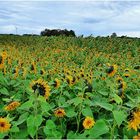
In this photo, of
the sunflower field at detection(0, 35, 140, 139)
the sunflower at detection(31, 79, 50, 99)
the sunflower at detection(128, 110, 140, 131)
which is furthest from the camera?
the sunflower at detection(31, 79, 50, 99)

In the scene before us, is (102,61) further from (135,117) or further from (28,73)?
(135,117)

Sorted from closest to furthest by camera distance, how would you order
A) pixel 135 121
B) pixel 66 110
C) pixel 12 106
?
pixel 135 121, pixel 12 106, pixel 66 110

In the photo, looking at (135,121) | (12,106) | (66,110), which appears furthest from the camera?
(66,110)

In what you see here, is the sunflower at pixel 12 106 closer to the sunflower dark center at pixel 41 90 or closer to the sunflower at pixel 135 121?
the sunflower dark center at pixel 41 90

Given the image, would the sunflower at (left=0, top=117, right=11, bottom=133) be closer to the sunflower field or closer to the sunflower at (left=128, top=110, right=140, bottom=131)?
the sunflower field

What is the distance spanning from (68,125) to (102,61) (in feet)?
23.4

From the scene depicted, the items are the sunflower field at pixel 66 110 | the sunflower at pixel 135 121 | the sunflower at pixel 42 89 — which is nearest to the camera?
the sunflower at pixel 135 121

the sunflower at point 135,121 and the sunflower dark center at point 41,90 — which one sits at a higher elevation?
the sunflower dark center at point 41,90

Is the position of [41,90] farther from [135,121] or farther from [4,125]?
[135,121]

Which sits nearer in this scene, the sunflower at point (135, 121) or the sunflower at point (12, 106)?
the sunflower at point (135, 121)

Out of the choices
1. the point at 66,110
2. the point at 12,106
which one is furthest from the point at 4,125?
the point at 66,110

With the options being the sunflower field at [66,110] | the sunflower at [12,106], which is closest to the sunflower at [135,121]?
the sunflower field at [66,110]

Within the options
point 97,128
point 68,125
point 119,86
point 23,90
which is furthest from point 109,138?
point 23,90

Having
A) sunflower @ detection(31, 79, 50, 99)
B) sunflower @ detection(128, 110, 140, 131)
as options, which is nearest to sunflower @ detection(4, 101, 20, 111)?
sunflower @ detection(31, 79, 50, 99)
